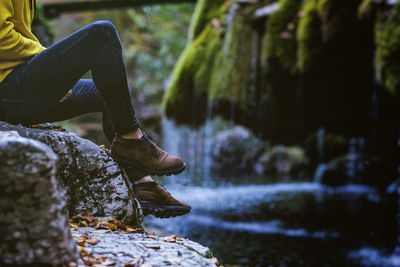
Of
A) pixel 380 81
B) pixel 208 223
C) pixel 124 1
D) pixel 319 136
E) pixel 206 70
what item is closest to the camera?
pixel 380 81

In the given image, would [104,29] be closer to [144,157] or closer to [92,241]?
[144,157]

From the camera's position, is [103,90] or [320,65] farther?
[320,65]

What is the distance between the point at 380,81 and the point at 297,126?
1.76 m

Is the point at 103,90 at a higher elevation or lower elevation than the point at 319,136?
higher

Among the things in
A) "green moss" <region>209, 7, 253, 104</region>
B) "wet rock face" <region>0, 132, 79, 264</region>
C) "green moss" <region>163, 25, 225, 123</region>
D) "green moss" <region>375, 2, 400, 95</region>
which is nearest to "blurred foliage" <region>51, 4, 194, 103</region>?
"green moss" <region>163, 25, 225, 123</region>

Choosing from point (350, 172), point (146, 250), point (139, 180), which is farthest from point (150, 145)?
point (350, 172)

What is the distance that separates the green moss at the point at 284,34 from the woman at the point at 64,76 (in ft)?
14.0

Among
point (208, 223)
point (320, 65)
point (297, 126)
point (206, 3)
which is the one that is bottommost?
point (208, 223)

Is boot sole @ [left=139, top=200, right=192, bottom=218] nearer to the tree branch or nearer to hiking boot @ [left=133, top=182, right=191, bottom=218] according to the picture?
hiking boot @ [left=133, top=182, right=191, bottom=218]

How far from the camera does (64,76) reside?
238cm

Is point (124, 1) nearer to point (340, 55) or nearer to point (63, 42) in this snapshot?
point (340, 55)

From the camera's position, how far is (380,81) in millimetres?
6078

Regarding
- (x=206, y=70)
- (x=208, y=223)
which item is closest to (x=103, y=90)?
(x=208, y=223)

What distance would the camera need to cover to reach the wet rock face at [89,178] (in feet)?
8.51
